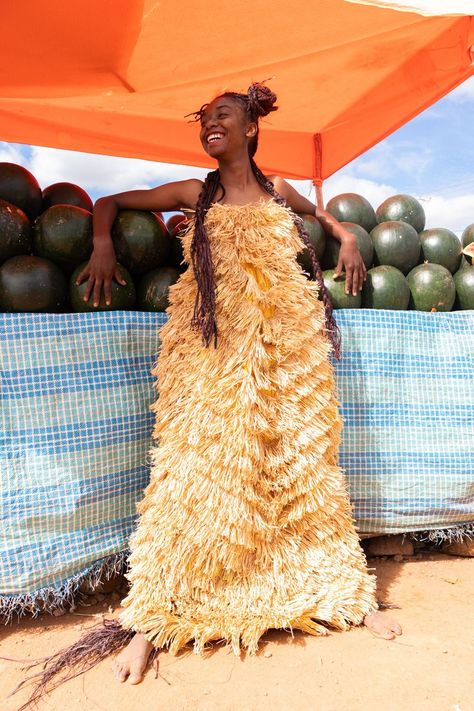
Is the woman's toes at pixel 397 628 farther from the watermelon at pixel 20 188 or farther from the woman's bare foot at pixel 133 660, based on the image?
the watermelon at pixel 20 188

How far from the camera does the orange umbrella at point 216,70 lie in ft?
7.77

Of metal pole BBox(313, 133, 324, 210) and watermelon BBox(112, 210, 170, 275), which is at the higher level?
metal pole BBox(313, 133, 324, 210)

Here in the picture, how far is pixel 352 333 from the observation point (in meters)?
3.05

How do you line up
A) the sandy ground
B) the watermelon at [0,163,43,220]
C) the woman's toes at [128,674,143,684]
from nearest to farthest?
the sandy ground, the woman's toes at [128,674,143,684], the watermelon at [0,163,43,220]

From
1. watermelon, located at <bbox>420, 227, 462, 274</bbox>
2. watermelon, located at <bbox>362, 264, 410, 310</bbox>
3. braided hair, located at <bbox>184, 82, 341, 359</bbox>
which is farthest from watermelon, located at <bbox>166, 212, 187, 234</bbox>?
watermelon, located at <bbox>420, 227, 462, 274</bbox>

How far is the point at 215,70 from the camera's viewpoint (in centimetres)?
329

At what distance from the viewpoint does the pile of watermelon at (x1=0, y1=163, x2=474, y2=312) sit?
2.65 metres

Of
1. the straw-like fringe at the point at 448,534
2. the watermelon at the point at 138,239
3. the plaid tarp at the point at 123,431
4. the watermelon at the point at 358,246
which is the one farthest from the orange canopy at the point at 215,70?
the straw-like fringe at the point at 448,534

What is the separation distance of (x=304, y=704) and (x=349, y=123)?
172 inches

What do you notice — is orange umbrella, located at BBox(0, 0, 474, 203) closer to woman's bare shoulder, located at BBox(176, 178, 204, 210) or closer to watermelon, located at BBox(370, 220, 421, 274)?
woman's bare shoulder, located at BBox(176, 178, 204, 210)

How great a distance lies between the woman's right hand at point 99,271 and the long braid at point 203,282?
46 centimetres

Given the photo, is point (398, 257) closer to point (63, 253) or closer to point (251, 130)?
point (251, 130)

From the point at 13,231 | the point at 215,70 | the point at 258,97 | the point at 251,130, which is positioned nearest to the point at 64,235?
the point at 13,231

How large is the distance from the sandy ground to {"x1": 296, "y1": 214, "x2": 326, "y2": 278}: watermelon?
1969 millimetres
